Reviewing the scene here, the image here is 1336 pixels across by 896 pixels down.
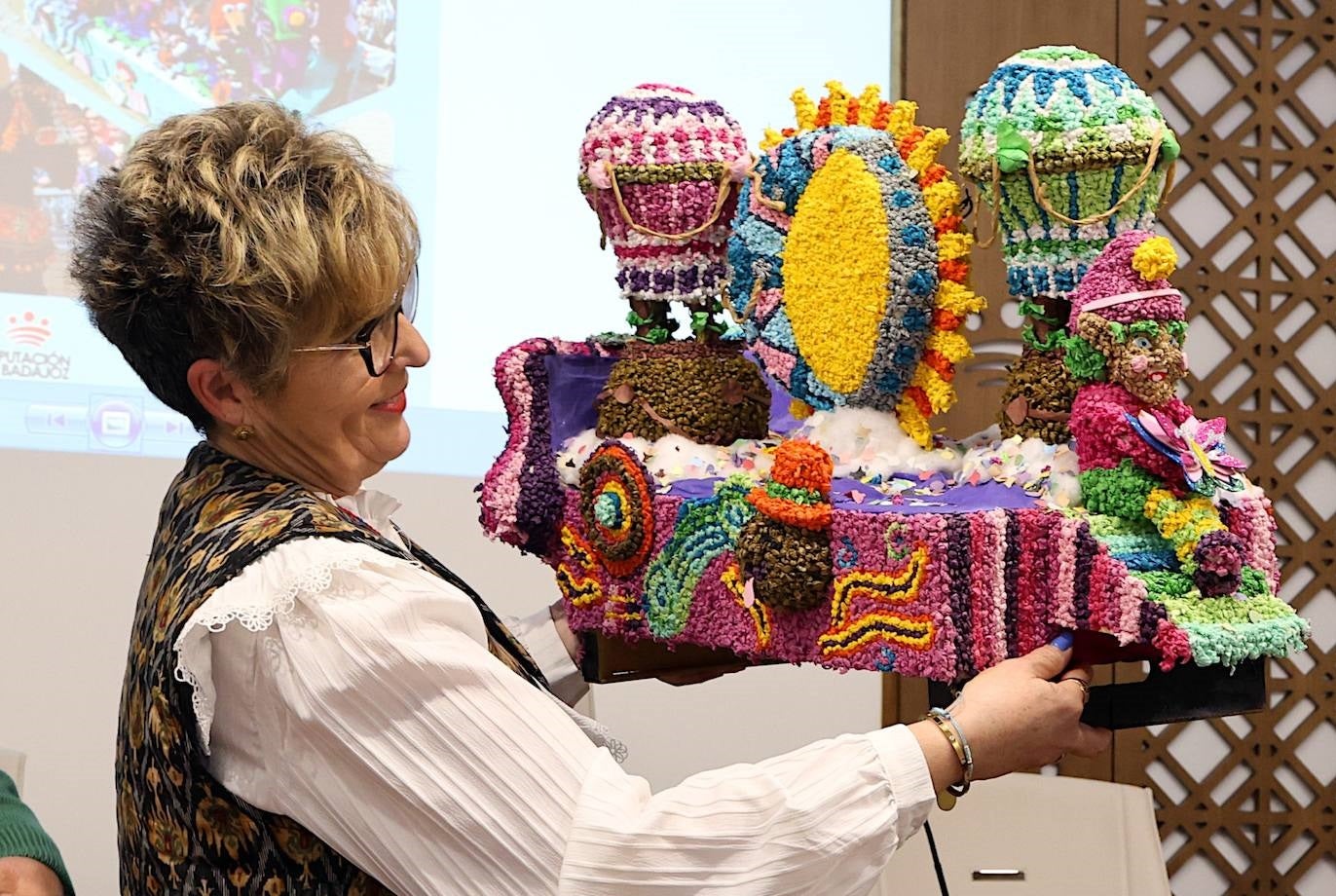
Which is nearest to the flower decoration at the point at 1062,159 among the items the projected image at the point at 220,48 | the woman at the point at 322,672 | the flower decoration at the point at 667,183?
the flower decoration at the point at 667,183

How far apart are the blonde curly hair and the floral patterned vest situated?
0.34 feet

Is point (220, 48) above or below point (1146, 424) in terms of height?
above

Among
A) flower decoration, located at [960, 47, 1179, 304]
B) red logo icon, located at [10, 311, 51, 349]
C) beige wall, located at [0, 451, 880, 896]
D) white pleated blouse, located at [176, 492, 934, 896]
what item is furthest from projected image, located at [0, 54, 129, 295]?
white pleated blouse, located at [176, 492, 934, 896]

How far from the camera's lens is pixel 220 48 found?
250cm

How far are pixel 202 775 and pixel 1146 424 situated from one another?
0.68 m

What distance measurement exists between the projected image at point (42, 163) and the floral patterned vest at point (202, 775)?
68.1 inches

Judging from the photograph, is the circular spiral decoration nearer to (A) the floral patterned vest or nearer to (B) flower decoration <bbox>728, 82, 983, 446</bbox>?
(B) flower decoration <bbox>728, 82, 983, 446</bbox>

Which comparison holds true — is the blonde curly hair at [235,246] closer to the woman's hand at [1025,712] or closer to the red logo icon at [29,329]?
the woman's hand at [1025,712]

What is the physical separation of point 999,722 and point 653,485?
20.3 inches

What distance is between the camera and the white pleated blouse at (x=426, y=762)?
2.70 ft

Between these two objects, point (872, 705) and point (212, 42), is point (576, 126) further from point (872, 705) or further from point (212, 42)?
point (872, 705)

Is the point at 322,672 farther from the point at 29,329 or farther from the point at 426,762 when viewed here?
the point at 29,329

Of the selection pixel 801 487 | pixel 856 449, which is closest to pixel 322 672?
pixel 801 487

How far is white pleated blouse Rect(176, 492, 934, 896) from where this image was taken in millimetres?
822
